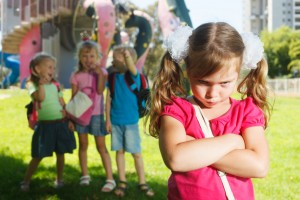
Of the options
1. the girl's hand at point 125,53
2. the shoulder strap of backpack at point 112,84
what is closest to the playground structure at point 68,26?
the shoulder strap of backpack at point 112,84

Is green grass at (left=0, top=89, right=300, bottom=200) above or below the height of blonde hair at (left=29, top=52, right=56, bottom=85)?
below

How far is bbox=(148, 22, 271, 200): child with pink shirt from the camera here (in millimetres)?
1661

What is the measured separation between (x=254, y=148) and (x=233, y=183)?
148mm

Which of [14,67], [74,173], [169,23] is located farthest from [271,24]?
[74,173]

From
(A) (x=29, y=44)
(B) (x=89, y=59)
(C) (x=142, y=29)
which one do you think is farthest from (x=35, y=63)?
(A) (x=29, y=44)

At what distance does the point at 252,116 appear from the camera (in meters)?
1.77

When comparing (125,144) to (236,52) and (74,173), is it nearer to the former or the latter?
(74,173)

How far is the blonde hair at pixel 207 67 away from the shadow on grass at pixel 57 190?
2628 millimetres

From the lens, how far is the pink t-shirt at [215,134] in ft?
5.71

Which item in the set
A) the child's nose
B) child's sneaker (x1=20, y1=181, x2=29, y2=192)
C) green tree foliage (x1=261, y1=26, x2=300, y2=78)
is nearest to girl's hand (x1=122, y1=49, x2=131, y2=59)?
child's sneaker (x1=20, y1=181, x2=29, y2=192)

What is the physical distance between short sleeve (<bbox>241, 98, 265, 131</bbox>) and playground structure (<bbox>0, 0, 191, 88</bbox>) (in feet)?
34.1

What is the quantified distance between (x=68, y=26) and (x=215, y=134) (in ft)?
73.7

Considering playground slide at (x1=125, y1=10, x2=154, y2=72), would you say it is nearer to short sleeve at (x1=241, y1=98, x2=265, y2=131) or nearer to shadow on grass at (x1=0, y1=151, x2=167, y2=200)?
shadow on grass at (x1=0, y1=151, x2=167, y2=200)

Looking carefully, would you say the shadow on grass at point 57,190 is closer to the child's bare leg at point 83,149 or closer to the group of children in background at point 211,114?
the child's bare leg at point 83,149
